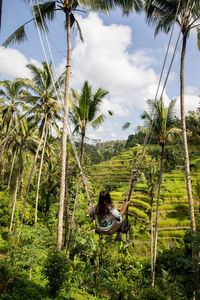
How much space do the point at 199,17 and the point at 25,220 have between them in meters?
17.6

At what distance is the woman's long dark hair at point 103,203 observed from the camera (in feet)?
10.0

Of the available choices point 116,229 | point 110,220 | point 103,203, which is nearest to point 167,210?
point 116,229

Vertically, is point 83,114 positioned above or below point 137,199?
above

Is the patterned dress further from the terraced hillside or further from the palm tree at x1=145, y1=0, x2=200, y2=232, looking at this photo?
the terraced hillside

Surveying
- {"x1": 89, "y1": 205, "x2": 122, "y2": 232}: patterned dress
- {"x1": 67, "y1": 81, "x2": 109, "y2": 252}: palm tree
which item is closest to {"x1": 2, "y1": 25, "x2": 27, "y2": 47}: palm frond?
{"x1": 67, "y1": 81, "x2": 109, "y2": 252}: palm tree

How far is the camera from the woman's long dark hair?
306 cm

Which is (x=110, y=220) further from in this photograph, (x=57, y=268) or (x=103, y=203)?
(x=57, y=268)

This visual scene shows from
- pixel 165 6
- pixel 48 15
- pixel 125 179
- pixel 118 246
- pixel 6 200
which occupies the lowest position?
pixel 118 246

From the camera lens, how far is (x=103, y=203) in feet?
10.1

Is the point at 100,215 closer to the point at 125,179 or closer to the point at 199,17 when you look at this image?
the point at 199,17

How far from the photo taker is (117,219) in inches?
124

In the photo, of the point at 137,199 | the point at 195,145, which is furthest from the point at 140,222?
the point at 195,145

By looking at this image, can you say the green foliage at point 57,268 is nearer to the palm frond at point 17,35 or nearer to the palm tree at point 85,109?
the palm tree at point 85,109

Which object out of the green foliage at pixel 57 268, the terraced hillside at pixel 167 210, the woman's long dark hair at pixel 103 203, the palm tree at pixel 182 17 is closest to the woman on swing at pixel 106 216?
the woman's long dark hair at pixel 103 203
